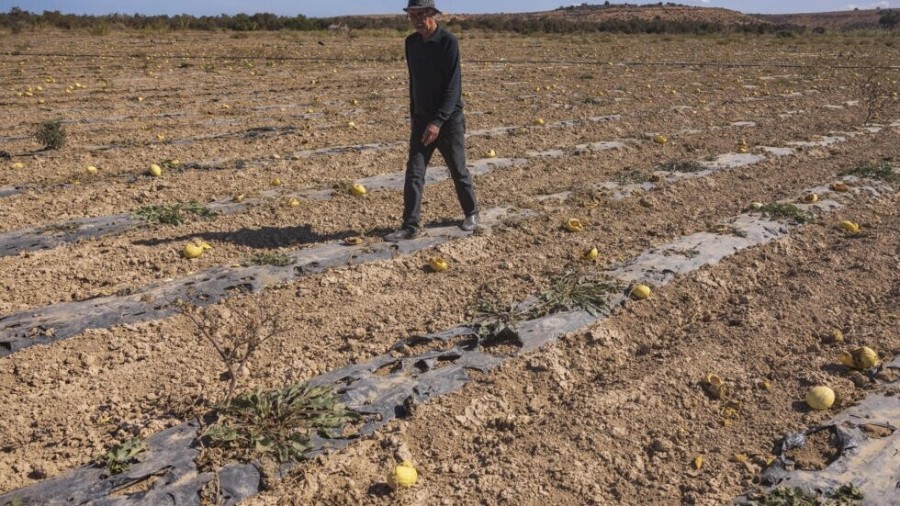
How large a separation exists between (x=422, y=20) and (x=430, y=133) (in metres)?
0.96

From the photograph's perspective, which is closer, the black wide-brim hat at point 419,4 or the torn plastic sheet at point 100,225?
the black wide-brim hat at point 419,4

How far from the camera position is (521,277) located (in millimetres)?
5434

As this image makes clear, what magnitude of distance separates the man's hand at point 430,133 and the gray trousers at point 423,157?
184 mm

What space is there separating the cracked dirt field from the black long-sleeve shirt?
51.1 inches

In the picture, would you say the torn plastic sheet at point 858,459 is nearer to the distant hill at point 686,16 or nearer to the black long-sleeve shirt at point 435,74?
the black long-sleeve shirt at point 435,74

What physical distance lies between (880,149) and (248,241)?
9.83 meters

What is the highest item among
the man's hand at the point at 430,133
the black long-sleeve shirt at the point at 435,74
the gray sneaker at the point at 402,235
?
the black long-sleeve shirt at the point at 435,74

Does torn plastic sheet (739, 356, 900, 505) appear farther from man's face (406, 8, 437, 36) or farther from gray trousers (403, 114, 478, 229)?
man's face (406, 8, 437, 36)

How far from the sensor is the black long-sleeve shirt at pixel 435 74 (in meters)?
5.56

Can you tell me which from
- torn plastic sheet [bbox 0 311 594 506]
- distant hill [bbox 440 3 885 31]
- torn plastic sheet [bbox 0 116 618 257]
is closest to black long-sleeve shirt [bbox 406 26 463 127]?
torn plastic sheet [bbox 0 311 594 506]

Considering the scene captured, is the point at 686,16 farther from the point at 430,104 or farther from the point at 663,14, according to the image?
the point at 430,104

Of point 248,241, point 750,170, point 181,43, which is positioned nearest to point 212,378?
point 248,241

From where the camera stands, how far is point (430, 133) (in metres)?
5.65

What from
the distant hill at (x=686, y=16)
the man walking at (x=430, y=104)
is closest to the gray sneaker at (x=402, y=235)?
the man walking at (x=430, y=104)
